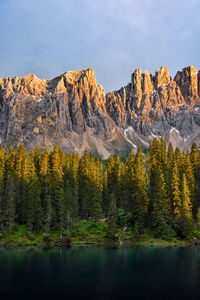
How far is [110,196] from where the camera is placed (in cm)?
7350

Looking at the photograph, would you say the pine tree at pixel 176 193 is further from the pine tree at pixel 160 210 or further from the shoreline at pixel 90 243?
the shoreline at pixel 90 243

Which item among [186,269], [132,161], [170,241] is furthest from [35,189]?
[186,269]

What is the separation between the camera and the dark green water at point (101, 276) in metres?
25.9

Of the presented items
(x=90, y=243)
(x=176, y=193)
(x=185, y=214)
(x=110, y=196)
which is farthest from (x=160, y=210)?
(x=90, y=243)

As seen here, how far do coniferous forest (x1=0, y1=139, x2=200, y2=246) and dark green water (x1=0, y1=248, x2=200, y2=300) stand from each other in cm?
1862

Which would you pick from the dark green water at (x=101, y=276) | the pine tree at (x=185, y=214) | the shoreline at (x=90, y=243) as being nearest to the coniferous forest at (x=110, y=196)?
the pine tree at (x=185, y=214)

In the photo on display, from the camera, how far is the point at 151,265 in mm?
38406

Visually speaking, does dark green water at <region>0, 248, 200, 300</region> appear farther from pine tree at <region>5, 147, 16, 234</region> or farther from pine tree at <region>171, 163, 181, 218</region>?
pine tree at <region>171, 163, 181, 218</region>

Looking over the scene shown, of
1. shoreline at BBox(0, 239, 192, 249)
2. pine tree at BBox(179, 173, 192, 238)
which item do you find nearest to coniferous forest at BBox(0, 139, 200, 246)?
pine tree at BBox(179, 173, 192, 238)

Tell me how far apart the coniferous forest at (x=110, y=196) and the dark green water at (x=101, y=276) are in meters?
18.6

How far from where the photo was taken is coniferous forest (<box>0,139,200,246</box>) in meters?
65.2

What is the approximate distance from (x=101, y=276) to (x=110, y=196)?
135 ft

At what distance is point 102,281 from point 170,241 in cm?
3502

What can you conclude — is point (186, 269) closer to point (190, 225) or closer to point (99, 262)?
point (99, 262)
